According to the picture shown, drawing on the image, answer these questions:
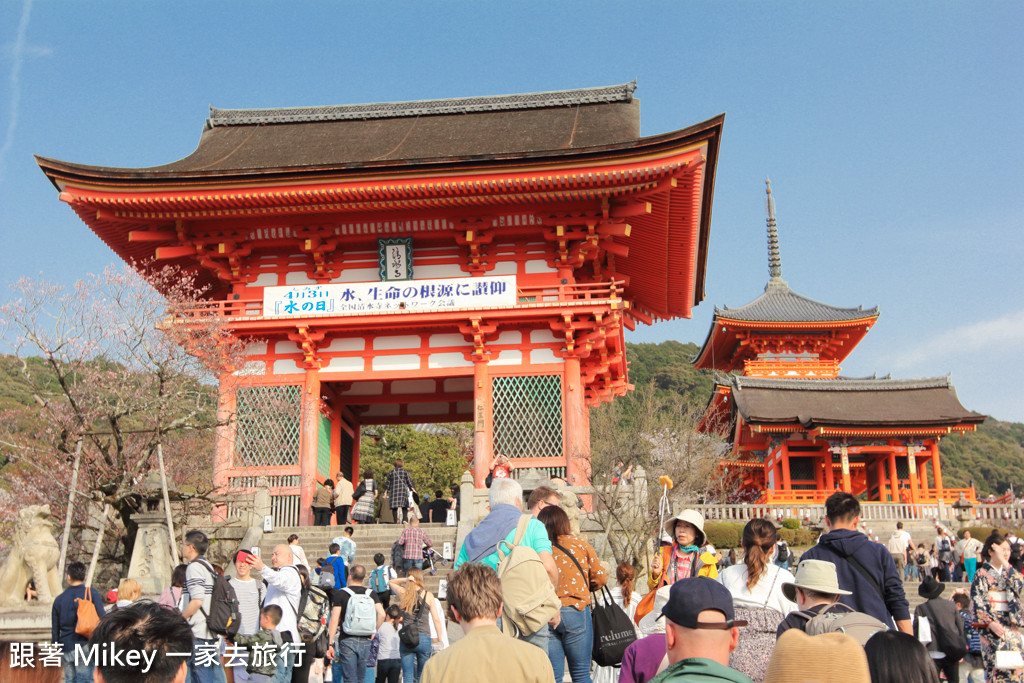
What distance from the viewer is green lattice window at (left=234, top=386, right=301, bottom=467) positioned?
61.0ft

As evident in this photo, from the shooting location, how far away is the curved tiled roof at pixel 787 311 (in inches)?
1547

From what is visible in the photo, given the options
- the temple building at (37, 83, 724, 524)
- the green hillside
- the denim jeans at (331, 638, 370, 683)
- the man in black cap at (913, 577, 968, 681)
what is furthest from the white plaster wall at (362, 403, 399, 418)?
the green hillside

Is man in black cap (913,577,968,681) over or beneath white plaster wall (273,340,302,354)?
beneath

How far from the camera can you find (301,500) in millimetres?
18016

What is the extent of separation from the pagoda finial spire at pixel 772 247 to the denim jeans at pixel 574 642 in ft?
141

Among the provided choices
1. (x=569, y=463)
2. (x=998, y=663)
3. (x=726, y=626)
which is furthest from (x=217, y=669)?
(x=569, y=463)

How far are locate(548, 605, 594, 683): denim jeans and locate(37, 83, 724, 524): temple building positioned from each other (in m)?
11.8

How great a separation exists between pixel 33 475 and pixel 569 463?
13081 mm

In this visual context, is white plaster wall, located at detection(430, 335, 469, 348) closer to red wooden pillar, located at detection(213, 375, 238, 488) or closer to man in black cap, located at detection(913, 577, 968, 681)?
red wooden pillar, located at detection(213, 375, 238, 488)

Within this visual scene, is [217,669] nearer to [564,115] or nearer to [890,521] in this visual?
[564,115]

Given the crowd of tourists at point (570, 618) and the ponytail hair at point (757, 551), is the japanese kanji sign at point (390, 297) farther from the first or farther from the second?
the ponytail hair at point (757, 551)

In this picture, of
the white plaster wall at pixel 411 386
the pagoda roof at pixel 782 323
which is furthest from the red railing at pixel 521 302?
the pagoda roof at pixel 782 323

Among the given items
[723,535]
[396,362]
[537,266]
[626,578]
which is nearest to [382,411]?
[396,362]

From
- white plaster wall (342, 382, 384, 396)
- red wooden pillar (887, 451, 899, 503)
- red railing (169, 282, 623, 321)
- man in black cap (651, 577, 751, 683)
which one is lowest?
man in black cap (651, 577, 751, 683)
